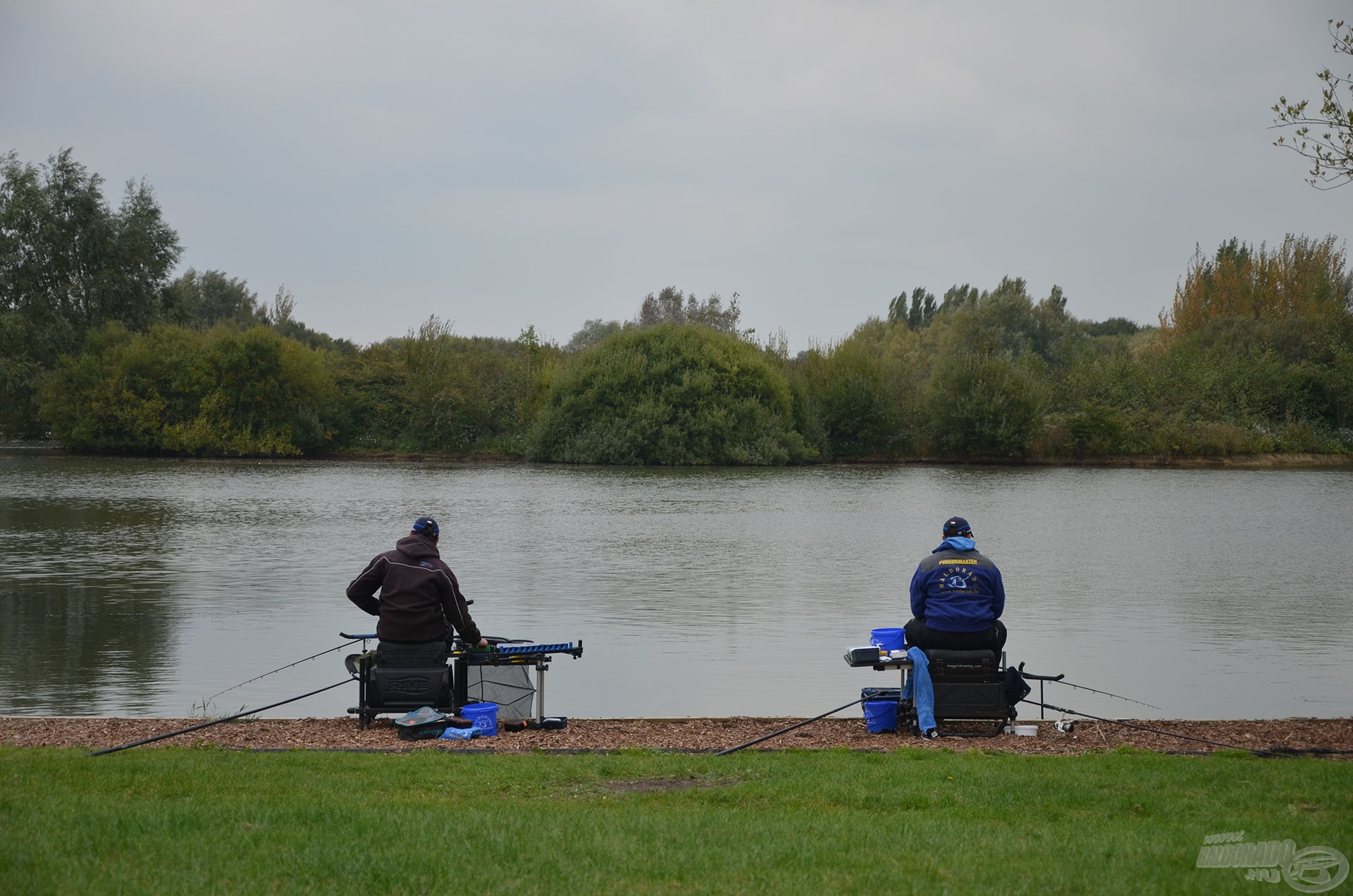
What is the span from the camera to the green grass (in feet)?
15.2

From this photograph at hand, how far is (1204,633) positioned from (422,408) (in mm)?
55393

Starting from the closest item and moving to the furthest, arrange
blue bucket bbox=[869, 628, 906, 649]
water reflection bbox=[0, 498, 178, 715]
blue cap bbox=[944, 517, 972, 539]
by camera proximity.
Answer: blue cap bbox=[944, 517, 972, 539], blue bucket bbox=[869, 628, 906, 649], water reflection bbox=[0, 498, 178, 715]

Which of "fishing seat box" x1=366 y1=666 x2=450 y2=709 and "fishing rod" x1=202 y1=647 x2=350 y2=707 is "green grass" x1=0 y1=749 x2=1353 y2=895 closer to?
"fishing seat box" x1=366 y1=666 x2=450 y2=709

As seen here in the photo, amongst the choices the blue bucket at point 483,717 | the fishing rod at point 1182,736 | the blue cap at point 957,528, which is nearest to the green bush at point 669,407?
the blue cap at point 957,528

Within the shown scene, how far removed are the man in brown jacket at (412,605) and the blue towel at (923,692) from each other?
11.0 feet

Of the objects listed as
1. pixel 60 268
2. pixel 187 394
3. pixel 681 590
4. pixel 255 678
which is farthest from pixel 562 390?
pixel 255 678

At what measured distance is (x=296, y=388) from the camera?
61438mm

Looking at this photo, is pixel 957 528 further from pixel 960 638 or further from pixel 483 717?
pixel 483 717

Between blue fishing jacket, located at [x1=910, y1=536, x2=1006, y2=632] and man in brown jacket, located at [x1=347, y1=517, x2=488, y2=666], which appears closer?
man in brown jacket, located at [x1=347, y1=517, x2=488, y2=666]

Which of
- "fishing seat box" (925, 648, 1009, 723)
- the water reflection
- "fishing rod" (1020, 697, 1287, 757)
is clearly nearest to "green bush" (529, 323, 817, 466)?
the water reflection

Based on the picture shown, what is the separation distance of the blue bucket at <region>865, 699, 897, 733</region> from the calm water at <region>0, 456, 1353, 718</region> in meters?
1.13

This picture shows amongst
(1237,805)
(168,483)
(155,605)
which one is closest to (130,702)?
(155,605)

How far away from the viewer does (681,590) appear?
17062mm

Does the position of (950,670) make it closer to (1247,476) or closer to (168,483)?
(168,483)
